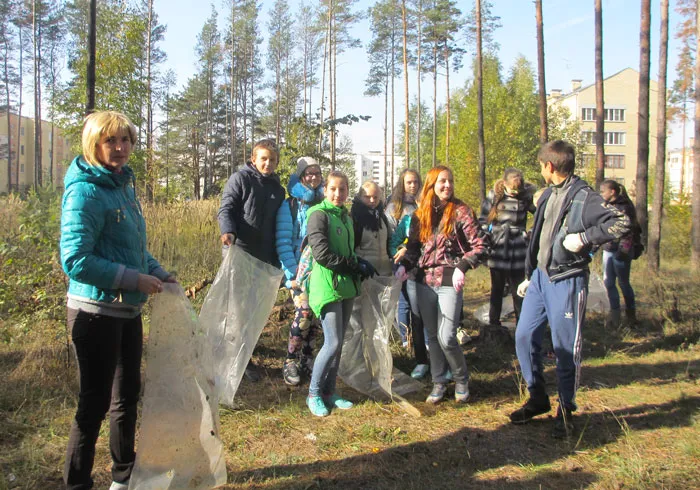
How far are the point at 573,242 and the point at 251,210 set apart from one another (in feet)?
7.63

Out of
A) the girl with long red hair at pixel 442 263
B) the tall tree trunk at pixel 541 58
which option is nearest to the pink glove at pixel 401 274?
the girl with long red hair at pixel 442 263

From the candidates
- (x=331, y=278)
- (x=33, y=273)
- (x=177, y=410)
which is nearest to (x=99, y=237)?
(x=177, y=410)

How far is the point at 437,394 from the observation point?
3775 mm

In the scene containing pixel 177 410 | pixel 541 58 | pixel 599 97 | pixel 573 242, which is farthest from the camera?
pixel 541 58

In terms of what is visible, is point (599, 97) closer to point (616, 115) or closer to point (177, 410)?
point (177, 410)

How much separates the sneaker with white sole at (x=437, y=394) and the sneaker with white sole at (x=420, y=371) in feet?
1.70

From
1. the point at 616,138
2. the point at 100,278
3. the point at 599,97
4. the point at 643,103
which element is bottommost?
the point at 100,278

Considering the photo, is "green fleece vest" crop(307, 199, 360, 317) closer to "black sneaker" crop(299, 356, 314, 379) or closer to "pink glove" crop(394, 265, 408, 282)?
"pink glove" crop(394, 265, 408, 282)

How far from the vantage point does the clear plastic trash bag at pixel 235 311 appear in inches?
137

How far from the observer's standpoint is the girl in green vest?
3.40 metres

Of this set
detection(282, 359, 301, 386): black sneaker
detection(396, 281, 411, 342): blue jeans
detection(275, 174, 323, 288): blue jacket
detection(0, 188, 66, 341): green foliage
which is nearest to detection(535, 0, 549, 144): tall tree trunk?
detection(396, 281, 411, 342): blue jeans

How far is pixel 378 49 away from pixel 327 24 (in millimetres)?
5890

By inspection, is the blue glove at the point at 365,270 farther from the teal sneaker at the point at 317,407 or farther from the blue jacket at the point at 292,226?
the teal sneaker at the point at 317,407

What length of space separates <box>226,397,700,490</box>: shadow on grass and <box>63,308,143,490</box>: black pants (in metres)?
0.61
